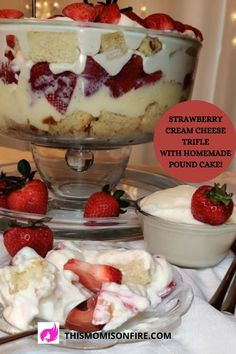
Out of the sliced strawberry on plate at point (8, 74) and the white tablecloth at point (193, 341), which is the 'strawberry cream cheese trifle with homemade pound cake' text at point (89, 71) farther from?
the white tablecloth at point (193, 341)

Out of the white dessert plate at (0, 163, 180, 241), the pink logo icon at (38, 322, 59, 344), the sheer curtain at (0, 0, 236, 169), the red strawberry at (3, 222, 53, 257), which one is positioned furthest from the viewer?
the sheer curtain at (0, 0, 236, 169)

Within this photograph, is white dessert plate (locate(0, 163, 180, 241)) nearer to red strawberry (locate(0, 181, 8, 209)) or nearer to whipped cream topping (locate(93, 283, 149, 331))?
red strawberry (locate(0, 181, 8, 209))

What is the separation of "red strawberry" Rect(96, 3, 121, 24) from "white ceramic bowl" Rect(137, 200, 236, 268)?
0.97 ft

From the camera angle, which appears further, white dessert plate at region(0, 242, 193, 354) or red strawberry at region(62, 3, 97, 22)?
red strawberry at region(62, 3, 97, 22)

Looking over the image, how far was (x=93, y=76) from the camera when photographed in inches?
28.9

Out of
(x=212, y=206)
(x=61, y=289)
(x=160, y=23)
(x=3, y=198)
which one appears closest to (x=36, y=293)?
(x=61, y=289)

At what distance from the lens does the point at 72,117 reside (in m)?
0.76

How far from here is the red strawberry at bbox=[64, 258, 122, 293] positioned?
0.47 metres

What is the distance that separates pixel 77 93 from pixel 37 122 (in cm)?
8

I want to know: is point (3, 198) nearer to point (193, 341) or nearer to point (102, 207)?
point (102, 207)

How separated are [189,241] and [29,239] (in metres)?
0.19

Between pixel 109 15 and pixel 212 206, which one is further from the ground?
pixel 109 15

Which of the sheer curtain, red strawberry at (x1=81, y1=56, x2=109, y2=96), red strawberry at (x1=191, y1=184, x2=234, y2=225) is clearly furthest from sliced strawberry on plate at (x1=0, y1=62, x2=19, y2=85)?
the sheer curtain

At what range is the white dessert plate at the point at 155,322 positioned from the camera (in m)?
0.40
